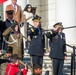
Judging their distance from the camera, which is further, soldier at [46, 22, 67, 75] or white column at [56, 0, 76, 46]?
white column at [56, 0, 76, 46]

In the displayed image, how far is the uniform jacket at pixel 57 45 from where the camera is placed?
1384 centimetres

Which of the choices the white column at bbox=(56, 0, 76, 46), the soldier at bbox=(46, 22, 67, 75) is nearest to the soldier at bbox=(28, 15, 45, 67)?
the soldier at bbox=(46, 22, 67, 75)

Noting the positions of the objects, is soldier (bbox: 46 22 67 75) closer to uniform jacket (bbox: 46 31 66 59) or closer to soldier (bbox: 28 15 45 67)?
uniform jacket (bbox: 46 31 66 59)

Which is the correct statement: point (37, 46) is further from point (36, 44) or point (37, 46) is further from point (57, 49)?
point (57, 49)

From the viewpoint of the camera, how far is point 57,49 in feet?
45.5

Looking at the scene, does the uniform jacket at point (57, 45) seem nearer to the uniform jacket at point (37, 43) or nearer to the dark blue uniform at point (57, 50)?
the dark blue uniform at point (57, 50)

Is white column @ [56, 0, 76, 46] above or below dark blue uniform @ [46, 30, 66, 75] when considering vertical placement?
above

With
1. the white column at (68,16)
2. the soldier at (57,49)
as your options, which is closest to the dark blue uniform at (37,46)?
the soldier at (57,49)

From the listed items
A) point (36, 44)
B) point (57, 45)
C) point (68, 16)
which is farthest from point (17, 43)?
point (68, 16)

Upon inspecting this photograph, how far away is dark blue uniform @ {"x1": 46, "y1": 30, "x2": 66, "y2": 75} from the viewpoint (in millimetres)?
13852

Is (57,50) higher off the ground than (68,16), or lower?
lower

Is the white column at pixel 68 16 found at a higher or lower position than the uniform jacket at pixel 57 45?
higher

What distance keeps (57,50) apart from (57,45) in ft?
0.46

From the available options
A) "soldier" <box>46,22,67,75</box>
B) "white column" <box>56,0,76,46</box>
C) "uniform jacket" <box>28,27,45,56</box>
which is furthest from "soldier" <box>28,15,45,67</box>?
"white column" <box>56,0,76,46</box>
